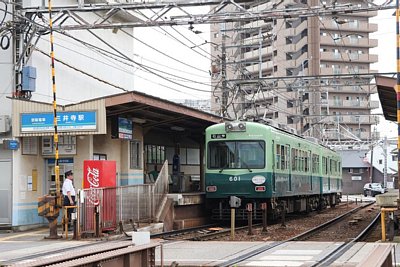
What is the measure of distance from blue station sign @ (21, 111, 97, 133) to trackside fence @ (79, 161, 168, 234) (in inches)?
87.2

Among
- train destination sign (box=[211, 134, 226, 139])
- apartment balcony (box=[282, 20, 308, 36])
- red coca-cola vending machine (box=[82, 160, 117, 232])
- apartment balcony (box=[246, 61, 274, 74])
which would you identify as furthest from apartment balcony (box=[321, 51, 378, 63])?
red coca-cola vending machine (box=[82, 160, 117, 232])

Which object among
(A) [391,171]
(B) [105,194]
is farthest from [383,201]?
(A) [391,171]

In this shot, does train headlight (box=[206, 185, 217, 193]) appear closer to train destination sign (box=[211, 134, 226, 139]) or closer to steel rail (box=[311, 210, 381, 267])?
train destination sign (box=[211, 134, 226, 139])

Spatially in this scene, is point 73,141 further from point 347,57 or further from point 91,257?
point 347,57

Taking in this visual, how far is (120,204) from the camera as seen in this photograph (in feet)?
59.4

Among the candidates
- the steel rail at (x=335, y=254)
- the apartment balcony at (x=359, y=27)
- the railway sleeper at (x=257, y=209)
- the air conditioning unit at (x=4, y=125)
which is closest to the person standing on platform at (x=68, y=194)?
the air conditioning unit at (x=4, y=125)

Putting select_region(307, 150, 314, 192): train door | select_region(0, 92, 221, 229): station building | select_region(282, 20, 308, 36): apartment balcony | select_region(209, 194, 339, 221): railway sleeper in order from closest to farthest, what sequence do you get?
select_region(0, 92, 221, 229): station building < select_region(209, 194, 339, 221): railway sleeper < select_region(307, 150, 314, 192): train door < select_region(282, 20, 308, 36): apartment balcony

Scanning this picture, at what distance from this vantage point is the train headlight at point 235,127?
67.3 ft

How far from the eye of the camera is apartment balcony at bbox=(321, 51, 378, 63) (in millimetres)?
75562

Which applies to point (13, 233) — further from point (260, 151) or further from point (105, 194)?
point (260, 151)

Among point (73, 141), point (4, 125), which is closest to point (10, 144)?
point (4, 125)

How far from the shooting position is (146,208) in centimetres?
1956

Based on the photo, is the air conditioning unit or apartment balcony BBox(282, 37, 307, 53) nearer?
the air conditioning unit

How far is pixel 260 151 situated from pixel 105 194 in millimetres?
5424
